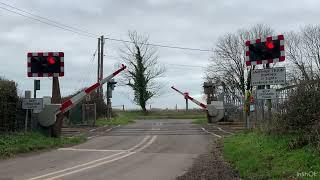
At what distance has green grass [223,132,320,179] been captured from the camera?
9.55 meters

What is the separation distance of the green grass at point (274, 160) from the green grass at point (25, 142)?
6950 millimetres

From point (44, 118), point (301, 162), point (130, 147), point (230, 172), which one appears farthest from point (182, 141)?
point (301, 162)

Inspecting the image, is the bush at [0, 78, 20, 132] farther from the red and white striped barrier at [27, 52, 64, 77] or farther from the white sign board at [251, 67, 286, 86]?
the white sign board at [251, 67, 286, 86]

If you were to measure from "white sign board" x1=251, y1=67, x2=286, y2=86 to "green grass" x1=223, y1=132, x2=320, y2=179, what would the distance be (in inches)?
92.7

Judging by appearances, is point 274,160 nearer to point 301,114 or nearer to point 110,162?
point 301,114

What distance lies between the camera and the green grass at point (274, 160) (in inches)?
376

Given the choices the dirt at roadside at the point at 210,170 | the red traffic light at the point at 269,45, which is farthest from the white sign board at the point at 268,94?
the dirt at roadside at the point at 210,170

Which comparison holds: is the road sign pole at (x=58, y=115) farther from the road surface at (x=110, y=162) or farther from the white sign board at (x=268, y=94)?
the white sign board at (x=268, y=94)

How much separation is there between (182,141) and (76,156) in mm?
7110

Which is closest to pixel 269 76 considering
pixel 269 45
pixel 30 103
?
pixel 269 45

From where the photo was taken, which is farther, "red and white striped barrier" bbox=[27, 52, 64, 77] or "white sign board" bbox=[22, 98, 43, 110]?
"red and white striped barrier" bbox=[27, 52, 64, 77]

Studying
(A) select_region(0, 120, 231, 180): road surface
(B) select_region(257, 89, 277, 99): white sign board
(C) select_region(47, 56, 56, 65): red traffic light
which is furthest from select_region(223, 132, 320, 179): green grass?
(C) select_region(47, 56, 56, 65): red traffic light

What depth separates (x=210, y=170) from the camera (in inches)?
492

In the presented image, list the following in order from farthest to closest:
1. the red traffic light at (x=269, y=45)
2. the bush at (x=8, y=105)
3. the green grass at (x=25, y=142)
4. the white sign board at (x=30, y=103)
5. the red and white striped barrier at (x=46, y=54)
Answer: the red and white striped barrier at (x=46, y=54)
the white sign board at (x=30, y=103)
the bush at (x=8, y=105)
the green grass at (x=25, y=142)
the red traffic light at (x=269, y=45)
